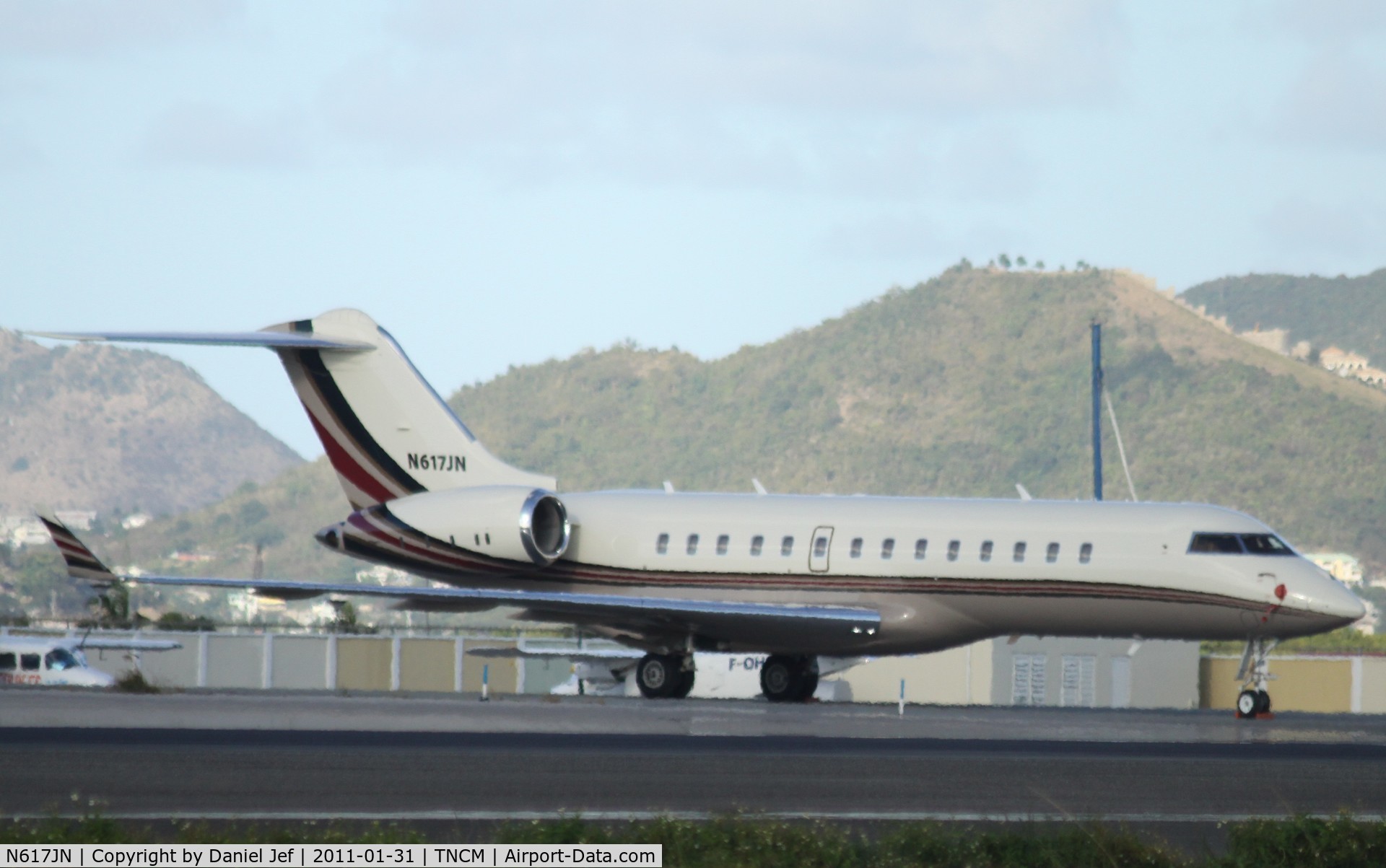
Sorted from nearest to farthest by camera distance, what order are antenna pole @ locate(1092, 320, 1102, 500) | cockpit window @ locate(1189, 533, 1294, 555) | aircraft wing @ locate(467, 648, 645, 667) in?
cockpit window @ locate(1189, 533, 1294, 555), aircraft wing @ locate(467, 648, 645, 667), antenna pole @ locate(1092, 320, 1102, 500)

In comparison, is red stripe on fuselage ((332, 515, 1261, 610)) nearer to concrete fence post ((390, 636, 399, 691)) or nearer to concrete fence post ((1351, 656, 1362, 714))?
concrete fence post ((390, 636, 399, 691))

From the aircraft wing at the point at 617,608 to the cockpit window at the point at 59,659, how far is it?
814 centimetres

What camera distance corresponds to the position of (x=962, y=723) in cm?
2097

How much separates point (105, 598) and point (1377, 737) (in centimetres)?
2837

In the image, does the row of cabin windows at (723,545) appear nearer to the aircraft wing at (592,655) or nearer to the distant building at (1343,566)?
the aircraft wing at (592,655)

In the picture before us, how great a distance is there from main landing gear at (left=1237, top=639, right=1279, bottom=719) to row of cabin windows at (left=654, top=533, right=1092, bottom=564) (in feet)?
7.98

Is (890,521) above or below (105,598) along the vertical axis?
above

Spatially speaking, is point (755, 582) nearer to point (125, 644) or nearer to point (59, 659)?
point (125, 644)

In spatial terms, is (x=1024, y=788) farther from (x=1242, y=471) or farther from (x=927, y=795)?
(x=1242, y=471)

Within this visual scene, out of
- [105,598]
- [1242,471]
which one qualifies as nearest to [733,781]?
[105,598]

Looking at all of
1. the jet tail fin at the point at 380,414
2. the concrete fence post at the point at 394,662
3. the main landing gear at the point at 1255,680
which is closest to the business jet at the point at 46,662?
the jet tail fin at the point at 380,414

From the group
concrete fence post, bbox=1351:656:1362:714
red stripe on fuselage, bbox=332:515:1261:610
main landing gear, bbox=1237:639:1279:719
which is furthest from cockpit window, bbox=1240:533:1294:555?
concrete fence post, bbox=1351:656:1362:714

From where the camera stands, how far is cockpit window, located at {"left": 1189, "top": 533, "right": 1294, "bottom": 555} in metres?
24.5

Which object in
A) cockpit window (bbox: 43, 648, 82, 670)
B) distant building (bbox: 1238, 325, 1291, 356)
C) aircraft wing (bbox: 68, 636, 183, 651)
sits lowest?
cockpit window (bbox: 43, 648, 82, 670)
